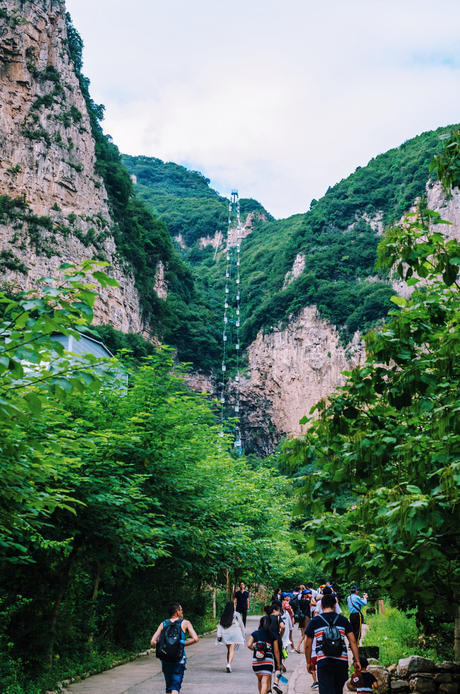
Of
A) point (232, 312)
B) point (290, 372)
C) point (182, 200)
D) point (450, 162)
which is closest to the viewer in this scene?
point (450, 162)

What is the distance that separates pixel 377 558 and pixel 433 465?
3.08 ft

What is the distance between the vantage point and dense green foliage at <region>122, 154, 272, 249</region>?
125375 millimetres

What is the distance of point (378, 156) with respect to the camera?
102m

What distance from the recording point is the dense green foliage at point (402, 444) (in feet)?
13.5

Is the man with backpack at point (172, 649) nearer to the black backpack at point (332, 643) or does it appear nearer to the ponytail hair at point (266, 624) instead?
the black backpack at point (332, 643)

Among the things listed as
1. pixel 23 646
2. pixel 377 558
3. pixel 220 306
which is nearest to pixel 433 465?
pixel 377 558

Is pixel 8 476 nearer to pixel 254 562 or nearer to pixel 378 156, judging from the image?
pixel 254 562

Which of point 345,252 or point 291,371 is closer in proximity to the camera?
point 291,371

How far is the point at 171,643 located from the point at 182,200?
442 ft

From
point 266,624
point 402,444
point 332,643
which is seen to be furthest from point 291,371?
point 402,444

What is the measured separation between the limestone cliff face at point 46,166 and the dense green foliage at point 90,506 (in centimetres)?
3547

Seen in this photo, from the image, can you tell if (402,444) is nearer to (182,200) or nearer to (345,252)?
(345,252)

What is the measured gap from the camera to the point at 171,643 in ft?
21.5

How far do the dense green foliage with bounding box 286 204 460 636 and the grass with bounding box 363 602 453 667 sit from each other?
530 cm
